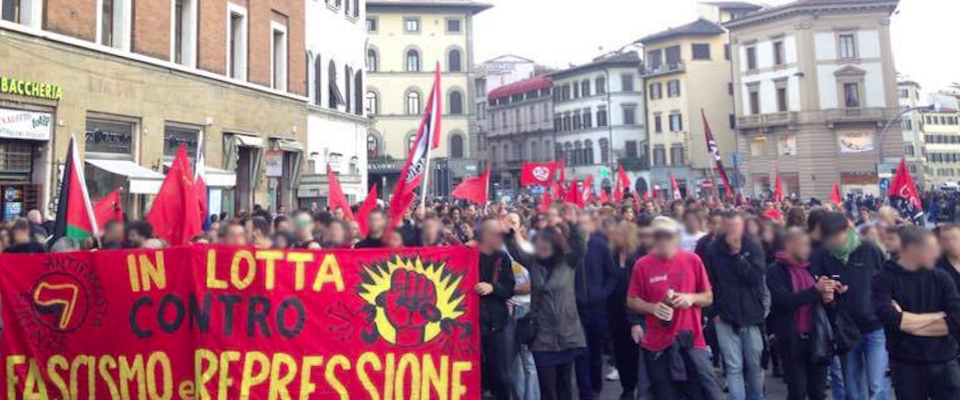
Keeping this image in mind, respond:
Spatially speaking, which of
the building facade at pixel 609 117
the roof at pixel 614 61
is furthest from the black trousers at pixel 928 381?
the roof at pixel 614 61

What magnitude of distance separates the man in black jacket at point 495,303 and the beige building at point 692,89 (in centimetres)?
5938

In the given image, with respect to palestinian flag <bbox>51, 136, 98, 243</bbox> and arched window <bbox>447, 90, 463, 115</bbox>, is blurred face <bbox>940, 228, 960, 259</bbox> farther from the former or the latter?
arched window <bbox>447, 90, 463, 115</bbox>

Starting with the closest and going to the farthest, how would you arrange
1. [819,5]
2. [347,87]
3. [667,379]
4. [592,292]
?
[667,379] < [592,292] < [347,87] < [819,5]

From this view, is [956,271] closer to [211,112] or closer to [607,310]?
[607,310]

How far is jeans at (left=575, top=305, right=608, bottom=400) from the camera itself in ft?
27.8

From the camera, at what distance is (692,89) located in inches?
2589

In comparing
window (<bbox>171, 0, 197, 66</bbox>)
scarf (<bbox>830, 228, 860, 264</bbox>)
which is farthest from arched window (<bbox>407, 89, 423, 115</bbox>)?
scarf (<bbox>830, 228, 860, 264</bbox>)

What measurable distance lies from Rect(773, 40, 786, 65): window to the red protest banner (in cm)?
5666

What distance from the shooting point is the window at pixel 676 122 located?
6719cm

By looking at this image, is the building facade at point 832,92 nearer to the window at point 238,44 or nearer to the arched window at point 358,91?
the arched window at point 358,91

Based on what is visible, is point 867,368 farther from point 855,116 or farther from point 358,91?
point 855,116

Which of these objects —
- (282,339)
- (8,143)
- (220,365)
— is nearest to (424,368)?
(282,339)

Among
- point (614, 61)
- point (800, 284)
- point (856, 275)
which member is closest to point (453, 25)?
point (614, 61)

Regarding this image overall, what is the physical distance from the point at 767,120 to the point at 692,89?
9041 mm
